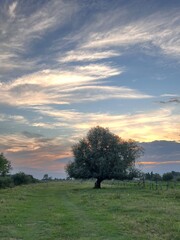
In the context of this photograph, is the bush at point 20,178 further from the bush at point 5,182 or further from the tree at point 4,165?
the tree at point 4,165

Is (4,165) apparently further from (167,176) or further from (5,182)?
(167,176)

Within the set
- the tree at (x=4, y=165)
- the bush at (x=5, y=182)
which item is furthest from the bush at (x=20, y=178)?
the tree at (x=4, y=165)

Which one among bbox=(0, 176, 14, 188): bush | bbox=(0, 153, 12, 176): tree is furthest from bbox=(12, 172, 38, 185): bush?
bbox=(0, 153, 12, 176): tree

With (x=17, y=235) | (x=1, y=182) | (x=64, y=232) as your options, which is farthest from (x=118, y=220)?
(x=1, y=182)

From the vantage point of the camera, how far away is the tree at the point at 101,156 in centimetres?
9219

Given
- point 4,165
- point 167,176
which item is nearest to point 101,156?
point 4,165

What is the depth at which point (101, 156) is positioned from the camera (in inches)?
3688

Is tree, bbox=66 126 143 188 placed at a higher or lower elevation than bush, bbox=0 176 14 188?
higher

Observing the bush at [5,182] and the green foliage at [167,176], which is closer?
the bush at [5,182]

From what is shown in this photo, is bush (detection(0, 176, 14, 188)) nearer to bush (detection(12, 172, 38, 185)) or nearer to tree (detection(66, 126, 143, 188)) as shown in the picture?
bush (detection(12, 172, 38, 185))

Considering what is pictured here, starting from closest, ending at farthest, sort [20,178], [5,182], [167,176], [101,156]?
[101,156] → [5,182] → [167,176] → [20,178]

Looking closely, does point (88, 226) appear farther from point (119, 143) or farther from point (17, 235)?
point (119, 143)

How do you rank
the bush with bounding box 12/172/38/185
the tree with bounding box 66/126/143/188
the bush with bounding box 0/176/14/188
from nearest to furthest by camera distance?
the tree with bounding box 66/126/143/188
the bush with bounding box 0/176/14/188
the bush with bounding box 12/172/38/185

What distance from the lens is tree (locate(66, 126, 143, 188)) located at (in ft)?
302
